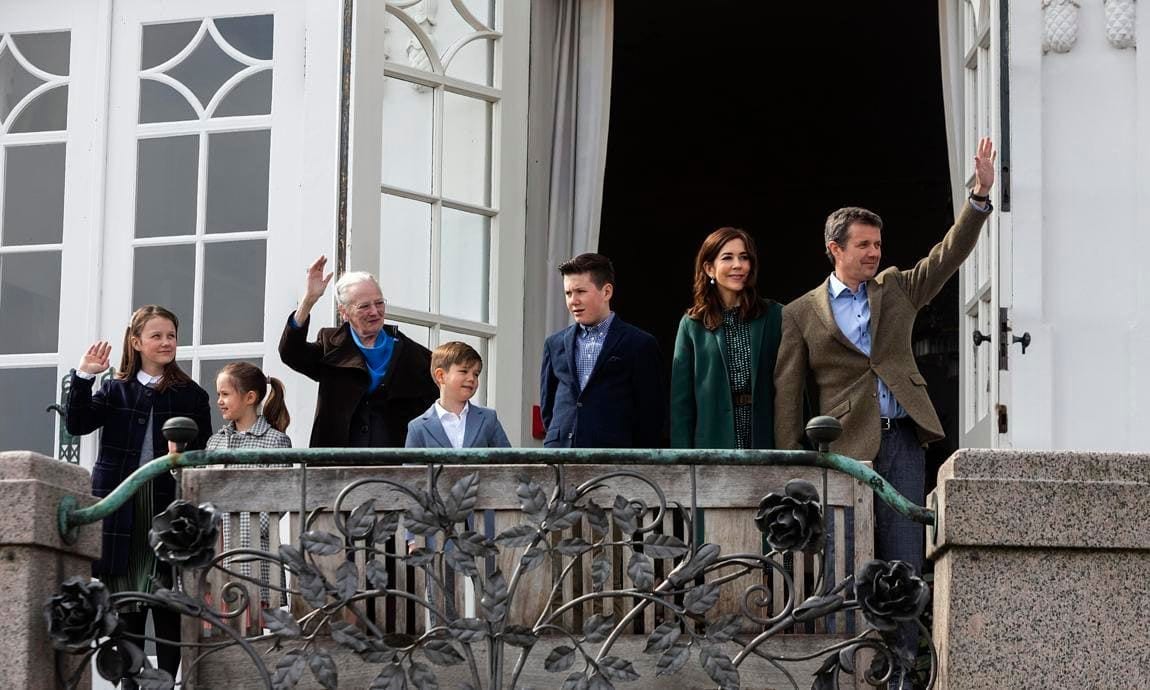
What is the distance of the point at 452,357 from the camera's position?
751 centimetres

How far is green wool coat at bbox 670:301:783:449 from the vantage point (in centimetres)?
726

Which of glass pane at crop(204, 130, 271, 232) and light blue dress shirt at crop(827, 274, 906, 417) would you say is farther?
glass pane at crop(204, 130, 271, 232)

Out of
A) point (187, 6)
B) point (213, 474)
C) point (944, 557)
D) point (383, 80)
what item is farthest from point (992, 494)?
point (187, 6)

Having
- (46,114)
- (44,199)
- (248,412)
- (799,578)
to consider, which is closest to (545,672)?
(799,578)

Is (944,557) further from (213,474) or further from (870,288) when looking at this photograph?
(213,474)

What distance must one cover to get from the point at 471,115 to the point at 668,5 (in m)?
3.79

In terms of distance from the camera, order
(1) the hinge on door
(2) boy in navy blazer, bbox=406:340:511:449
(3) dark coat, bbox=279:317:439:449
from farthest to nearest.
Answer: (1) the hinge on door → (3) dark coat, bbox=279:317:439:449 → (2) boy in navy blazer, bbox=406:340:511:449

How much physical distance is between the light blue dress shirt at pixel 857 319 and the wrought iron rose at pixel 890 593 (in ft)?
4.18

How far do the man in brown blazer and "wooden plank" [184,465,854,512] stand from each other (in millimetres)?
799

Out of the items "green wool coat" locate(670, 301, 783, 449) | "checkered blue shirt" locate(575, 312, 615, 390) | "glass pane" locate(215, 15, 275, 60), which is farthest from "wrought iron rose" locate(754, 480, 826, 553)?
"glass pane" locate(215, 15, 275, 60)

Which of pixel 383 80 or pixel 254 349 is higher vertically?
pixel 383 80

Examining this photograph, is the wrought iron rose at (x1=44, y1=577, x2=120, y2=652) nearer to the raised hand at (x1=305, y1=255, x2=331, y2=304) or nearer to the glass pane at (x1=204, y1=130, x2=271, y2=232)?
the raised hand at (x1=305, y1=255, x2=331, y2=304)

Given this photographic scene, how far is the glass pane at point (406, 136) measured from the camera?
898 cm

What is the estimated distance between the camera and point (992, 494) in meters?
5.91
